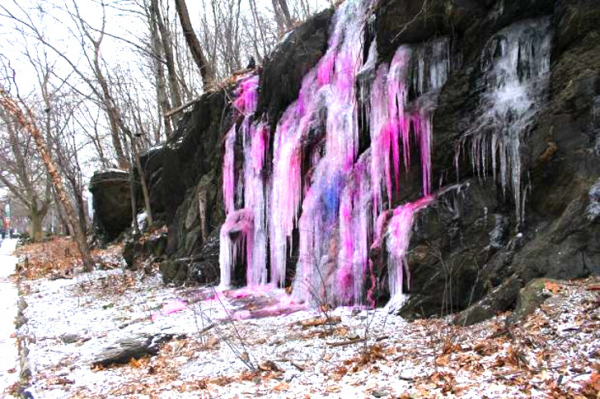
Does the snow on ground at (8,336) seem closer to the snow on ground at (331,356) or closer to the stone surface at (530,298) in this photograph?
the snow on ground at (331,356)

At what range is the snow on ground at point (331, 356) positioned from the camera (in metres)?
3.66

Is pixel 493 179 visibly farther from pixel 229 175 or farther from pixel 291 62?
pixel 229 175

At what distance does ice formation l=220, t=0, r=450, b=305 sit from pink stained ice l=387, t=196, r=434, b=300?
1cm

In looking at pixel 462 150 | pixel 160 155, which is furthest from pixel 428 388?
pixel 160 155

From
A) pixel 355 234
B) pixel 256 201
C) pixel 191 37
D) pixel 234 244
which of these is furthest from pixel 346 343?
pixel 191 37

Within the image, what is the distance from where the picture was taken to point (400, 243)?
6.46 metres

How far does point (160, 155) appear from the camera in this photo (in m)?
16.5

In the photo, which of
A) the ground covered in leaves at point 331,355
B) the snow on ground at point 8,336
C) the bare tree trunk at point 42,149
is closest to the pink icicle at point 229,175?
the ground covered in leaves at point 331,355

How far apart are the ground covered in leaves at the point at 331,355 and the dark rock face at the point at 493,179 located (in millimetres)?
455

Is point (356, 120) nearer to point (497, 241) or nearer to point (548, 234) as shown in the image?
point (497, 241)

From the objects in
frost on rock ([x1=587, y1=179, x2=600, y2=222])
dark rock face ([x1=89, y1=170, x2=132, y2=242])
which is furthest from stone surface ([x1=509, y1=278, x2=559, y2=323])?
dark rock face ([x1=89, y1=170, x2=132, y2=242])

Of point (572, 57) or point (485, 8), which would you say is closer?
point (572, 57)

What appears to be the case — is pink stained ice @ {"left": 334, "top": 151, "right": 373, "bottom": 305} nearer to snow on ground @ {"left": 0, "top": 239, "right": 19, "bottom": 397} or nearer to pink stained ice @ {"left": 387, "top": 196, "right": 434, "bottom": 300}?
pink stained ice @ {"left": 387, "top": 196, "right": 434, "bottom": 300}

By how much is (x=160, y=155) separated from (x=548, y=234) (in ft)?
43.5
